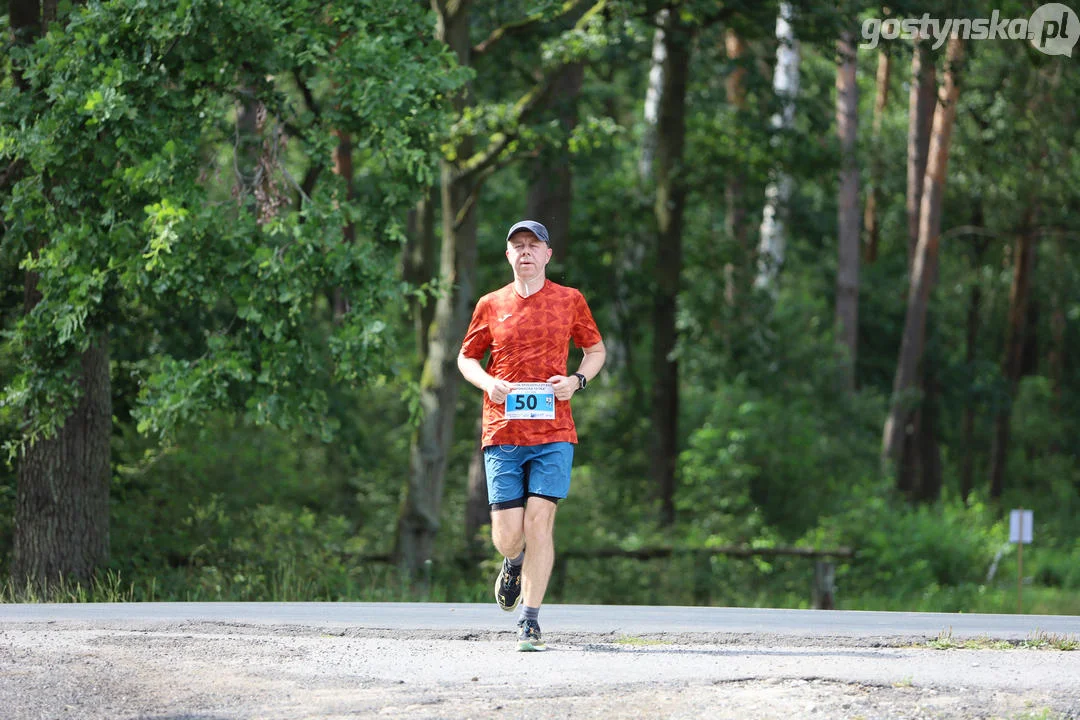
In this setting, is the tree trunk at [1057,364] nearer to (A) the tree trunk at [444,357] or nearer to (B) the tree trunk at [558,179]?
(B) the tree trunk at [558,179]

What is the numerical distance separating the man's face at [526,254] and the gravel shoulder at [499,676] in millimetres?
1926

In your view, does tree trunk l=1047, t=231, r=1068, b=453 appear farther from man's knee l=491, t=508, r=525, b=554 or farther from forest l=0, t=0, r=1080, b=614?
man's knee l=491, t=508, r=525, b=554

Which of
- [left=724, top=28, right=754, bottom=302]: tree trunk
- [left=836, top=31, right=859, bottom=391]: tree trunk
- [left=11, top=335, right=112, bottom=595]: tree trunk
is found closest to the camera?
[left=11, top=335, right=112, bottom=595]: tree trunk

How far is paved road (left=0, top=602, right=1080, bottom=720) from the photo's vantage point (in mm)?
6344

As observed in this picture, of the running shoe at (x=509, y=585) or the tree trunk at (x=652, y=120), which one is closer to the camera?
the running shoe at (x=509, y=585)

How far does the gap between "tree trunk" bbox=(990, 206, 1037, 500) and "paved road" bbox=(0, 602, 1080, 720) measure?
3221 cm

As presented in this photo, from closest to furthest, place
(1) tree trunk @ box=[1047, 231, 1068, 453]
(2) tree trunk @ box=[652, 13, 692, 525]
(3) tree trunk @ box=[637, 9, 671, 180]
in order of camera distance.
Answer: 1. (2) tree trunk @ box=[652, 13, 692, 525]
2. (3) tree trunk @ box=[637, 9, 671, 180]
3. (1) tree trunk @ box=[1047, 231, 1068, 453]

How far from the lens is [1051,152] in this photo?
3331 centimetres

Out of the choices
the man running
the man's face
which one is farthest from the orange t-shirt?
the man's face

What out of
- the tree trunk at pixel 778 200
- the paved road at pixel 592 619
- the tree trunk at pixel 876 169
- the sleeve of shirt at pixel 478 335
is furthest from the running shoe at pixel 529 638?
the tree trunk at pixel 876 169

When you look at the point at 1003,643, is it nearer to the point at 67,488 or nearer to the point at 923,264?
the point at 67,488

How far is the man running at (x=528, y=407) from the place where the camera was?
783cm

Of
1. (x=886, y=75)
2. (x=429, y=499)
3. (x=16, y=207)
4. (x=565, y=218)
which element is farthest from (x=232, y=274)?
(x=886, y=75)

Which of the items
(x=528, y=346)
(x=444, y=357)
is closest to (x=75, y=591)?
(x=444, y=357)
